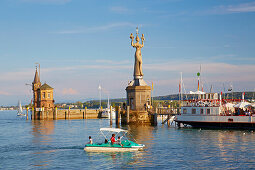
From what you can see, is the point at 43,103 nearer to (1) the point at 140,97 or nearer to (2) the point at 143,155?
(1) the point at 140,97

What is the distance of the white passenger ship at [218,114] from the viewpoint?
75.6 meters

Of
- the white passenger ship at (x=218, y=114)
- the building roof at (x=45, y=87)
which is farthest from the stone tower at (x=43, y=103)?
the white passenger ship at (x=218, y=114)

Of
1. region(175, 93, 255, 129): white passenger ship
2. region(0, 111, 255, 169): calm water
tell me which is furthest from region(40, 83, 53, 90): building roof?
region(0, 111, 255, 169): calm water

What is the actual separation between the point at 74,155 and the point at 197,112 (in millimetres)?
41349

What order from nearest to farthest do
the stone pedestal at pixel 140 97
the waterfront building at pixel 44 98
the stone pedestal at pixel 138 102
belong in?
the stone pedestal at pixel 138 102, the stone pedestal at pixel 140 97, the waterfront building at pixel 44 98

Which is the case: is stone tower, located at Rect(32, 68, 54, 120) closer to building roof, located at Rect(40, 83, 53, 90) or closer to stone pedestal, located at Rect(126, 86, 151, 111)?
building roof, located at Rect(40, 83, 53, 90)

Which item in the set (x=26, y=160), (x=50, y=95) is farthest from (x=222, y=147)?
(x=50, y=95)

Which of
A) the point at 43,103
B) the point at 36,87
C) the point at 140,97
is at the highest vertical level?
the point at 36,87

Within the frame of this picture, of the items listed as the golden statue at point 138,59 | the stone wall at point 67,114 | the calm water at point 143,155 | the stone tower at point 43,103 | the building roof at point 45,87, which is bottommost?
the calm water at point 143,155

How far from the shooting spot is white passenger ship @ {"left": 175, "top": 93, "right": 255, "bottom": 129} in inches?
2977

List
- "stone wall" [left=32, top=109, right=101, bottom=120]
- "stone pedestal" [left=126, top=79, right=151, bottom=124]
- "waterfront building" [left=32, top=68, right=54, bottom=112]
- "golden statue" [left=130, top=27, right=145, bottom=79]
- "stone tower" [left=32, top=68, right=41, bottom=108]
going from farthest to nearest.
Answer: "stone tower" [left=32, top=68, right=41, bottom=108] → "waterfront building" [left=32, top=68, right=54, bottom=112] → "stone wall" [left=32, top=109, right=101, bottom=120] → "golden statue" [left=130, top=27, right=145, bottom=79] → "stone pedestal" [left=126, top=79, right=151, bottom=124]

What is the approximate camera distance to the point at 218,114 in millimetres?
78125

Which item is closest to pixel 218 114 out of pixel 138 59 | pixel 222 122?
pixel 222 122

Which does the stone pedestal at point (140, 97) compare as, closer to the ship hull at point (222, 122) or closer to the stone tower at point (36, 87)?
the ship hull at point (222, 122)
